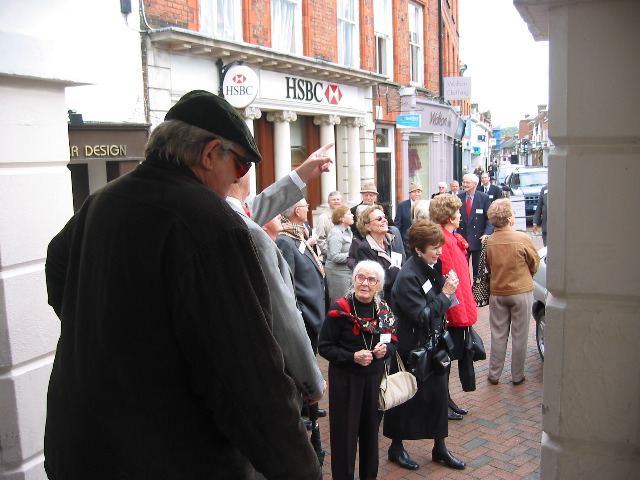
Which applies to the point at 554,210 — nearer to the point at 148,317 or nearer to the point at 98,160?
the point at 148,317

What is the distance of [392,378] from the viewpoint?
4.60 metres

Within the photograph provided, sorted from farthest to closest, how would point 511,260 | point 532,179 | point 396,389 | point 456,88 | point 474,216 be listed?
point 532,179 < point 456,88 < point 474,216 < point 511,260 < point 396,389

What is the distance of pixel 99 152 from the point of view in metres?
8.34

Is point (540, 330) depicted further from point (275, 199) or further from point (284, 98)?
point (284, 98)

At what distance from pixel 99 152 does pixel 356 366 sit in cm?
546

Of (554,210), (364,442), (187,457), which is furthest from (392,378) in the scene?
(187,457)

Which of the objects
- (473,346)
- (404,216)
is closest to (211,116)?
(473,346)

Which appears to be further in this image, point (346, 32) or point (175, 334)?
point (346, 32)

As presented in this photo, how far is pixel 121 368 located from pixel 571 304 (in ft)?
5.69

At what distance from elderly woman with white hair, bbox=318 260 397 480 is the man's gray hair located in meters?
→ 2.58

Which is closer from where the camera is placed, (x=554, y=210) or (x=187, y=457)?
(x=187, y=457)

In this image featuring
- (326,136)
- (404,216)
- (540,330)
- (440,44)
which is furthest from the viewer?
(440,44)

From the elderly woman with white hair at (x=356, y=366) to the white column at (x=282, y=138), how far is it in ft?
28.6

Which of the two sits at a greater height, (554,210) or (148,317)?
(554,210)
